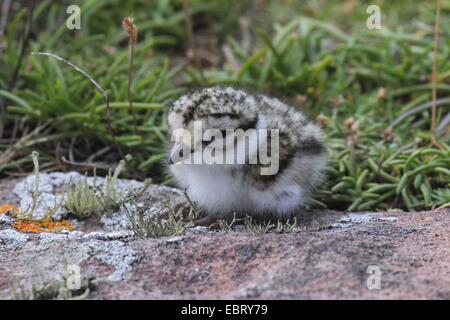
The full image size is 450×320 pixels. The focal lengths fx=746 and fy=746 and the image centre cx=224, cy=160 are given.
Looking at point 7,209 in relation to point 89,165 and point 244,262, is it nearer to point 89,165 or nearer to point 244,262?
point 89,165

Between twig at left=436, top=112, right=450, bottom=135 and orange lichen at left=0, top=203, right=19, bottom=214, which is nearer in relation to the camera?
orange lichen at left=0, top=203, right=19, bottom=214

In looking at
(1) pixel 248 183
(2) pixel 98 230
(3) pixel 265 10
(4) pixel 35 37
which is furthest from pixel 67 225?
(3) pixel 265 10

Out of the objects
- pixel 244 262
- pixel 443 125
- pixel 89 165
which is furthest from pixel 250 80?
pixel 244 262

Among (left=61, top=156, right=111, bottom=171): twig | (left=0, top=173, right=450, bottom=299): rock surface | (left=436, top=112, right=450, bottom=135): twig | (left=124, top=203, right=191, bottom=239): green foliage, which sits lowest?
(left=0, top=173, right=450, bottom=299): rock surface

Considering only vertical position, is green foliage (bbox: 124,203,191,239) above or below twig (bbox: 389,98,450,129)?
below

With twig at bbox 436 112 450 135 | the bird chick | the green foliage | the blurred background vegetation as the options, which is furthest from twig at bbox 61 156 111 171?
twig at bbox 436 112 450 135

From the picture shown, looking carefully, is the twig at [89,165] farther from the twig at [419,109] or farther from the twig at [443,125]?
the twig at [443,125]

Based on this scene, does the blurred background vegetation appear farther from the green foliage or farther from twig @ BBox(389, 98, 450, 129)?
the green foliage
